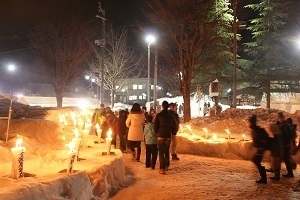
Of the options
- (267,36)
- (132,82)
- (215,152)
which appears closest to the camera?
(215,152)

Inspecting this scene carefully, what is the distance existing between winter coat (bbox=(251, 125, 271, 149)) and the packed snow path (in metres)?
0.99

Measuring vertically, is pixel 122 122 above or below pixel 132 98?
below

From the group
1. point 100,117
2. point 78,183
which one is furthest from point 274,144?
point 100,117

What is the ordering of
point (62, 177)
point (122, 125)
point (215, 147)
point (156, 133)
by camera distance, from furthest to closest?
point (122, 125) < point (215, 147) < point (156, 133) < point (62, 177)

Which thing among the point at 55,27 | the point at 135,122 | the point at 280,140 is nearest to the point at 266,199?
the point at 280,140

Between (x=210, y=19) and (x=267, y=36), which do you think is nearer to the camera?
(x=210, y=19)

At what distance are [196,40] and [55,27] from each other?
17924 mm

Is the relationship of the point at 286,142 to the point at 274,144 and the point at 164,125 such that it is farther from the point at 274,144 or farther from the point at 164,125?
the point at 164,125

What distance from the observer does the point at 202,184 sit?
27.4 ft

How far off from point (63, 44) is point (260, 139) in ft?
94.7

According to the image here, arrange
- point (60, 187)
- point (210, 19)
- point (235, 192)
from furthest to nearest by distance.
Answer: point (210, 19) < point (235, 192) < point (60, 187)

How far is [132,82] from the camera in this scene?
71.2 meters

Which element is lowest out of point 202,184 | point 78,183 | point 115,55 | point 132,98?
point 202,184

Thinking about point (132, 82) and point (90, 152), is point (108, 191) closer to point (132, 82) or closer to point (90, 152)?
point (90, 152)
